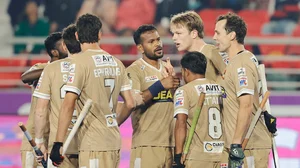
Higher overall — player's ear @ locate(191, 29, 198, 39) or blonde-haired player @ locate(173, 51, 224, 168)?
player's ear @ locate(191, 29, 198, 39)

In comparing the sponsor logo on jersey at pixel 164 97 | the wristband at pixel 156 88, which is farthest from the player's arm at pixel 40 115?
the sponsor logo on jersey at pixel 164 97

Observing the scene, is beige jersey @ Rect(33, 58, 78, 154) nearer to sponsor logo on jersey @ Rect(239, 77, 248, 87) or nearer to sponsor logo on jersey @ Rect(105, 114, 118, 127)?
sponsor logo on jersey @ Rect(105, 114, 118, 127)

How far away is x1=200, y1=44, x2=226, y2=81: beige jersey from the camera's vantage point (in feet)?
29.4

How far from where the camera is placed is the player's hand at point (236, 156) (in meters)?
7.76

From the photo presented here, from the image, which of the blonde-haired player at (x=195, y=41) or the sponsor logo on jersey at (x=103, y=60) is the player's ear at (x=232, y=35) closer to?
the blonde-haired player at (x=195, y=41)

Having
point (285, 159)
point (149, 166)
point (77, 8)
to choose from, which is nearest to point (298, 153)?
point (285, 159)

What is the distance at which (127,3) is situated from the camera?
1622cm

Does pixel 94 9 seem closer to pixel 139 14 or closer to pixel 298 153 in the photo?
pixel 139 14

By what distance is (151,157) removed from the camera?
8977 mm

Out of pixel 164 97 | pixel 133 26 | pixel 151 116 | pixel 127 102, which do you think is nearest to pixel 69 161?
pixel 127 102

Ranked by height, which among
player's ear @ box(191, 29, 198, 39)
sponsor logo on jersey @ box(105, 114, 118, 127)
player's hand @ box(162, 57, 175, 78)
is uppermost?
player's ear @ box(191, 29, 198, 39)

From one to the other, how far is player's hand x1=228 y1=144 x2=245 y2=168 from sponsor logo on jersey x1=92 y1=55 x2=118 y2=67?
1394mm

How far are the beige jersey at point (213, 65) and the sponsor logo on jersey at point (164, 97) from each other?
1.52ft

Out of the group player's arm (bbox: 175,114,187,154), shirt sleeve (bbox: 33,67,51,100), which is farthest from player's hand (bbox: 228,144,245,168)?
shirt sleeve (bbox: 33,67,51,100)
